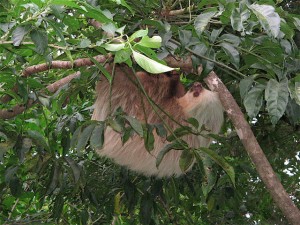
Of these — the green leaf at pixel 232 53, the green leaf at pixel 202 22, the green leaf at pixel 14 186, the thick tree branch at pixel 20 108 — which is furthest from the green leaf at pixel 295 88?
the green leaf at pixel 14 186

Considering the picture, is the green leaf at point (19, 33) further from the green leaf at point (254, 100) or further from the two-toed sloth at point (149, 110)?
the two-toed sloth at point (149, 110)

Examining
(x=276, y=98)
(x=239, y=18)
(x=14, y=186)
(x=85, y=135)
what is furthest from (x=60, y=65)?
(x=14, y=186)

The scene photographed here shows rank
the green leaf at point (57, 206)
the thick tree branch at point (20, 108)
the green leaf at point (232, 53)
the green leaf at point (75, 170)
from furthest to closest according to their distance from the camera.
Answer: the green leaf at point (57, 206) → the green leaf at point (75, 170) → the thick tree branch at point (20, 108) → the green leaf at point (232, 53)

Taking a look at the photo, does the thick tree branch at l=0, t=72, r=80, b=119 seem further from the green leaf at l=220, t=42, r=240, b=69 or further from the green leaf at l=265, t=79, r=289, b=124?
the green leaf at l=265, t=79, r=289, b=124

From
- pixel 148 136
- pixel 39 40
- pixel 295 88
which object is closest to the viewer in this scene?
pixel 39 40

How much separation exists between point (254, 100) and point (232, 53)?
264mm

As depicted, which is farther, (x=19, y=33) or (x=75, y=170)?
(x=75, y=170)

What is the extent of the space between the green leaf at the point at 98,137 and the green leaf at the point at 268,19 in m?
1.03

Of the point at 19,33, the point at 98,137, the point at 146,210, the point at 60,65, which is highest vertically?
the point at 19,33

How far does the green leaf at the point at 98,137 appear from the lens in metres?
2.81

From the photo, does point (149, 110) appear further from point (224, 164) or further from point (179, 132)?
point (224, 164)

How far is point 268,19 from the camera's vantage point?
2.22 meters

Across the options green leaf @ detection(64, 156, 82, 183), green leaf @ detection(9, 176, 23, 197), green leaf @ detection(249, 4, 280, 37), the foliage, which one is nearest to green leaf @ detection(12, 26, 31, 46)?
the foliage

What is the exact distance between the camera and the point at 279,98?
2.45m
